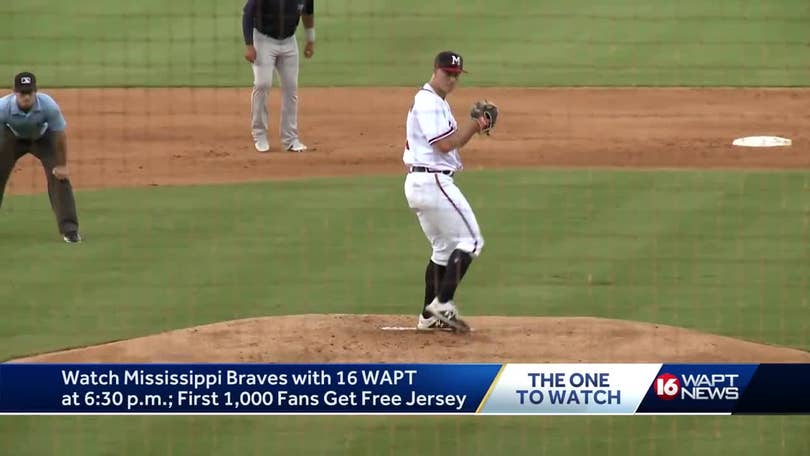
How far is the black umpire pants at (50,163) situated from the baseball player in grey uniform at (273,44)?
3.38 metres

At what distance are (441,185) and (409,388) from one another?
2.23 meters

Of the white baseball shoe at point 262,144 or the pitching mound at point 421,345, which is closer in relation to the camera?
the pitching mound at point 421,345

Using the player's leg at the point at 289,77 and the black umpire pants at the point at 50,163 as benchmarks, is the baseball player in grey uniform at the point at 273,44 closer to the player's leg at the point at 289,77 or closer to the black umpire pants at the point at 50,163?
the player's leg at the point at 289,77

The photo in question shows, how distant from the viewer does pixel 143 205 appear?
15.1 metres

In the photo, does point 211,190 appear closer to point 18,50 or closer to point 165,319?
point 165,319

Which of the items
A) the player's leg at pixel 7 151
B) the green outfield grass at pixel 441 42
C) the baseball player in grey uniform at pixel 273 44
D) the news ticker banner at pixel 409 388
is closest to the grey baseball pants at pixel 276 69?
the baseball player in grey uniform at pixel 273 44

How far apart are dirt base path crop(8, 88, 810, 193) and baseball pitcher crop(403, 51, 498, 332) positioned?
5.75 metres

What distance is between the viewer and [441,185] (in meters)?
10.4

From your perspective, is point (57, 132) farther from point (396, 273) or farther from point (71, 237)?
point (396, 273)

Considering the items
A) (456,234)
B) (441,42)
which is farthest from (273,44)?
(441,42)

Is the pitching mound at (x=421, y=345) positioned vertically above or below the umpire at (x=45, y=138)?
below

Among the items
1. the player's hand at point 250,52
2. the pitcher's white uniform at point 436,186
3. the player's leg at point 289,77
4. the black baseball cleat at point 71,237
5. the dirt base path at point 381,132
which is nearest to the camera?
the pitcher's white uniform at point 436,186

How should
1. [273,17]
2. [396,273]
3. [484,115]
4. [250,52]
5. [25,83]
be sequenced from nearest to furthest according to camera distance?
[484,115] → [396,273] → [25,83] → [250,52] → [273,17]

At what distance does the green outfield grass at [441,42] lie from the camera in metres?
23.0
